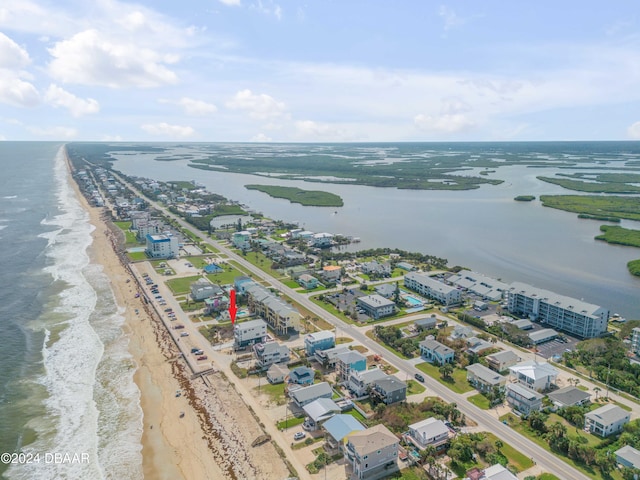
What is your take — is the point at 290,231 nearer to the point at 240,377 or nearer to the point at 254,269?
the point at 254,269

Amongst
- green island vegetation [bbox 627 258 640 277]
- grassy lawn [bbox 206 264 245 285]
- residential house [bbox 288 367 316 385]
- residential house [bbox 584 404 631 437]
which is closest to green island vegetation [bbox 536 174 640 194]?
green island vegetation [bbox 627 258 640 277]

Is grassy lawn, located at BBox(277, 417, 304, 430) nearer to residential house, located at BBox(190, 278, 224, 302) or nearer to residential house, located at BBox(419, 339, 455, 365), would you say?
residential house, located at BBox(419, 339, 455, 365)

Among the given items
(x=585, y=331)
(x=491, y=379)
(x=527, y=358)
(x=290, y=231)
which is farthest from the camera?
(x=290, y=231)

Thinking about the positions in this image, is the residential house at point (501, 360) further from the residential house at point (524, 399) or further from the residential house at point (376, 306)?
the residential house at point (376, 306)

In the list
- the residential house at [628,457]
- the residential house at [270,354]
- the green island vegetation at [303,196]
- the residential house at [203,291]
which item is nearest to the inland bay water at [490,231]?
the green island vegetation at [303,196]

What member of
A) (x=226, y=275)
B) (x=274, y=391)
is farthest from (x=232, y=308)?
(x=274, y=391)

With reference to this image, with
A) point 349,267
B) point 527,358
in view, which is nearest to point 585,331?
point 527,358
